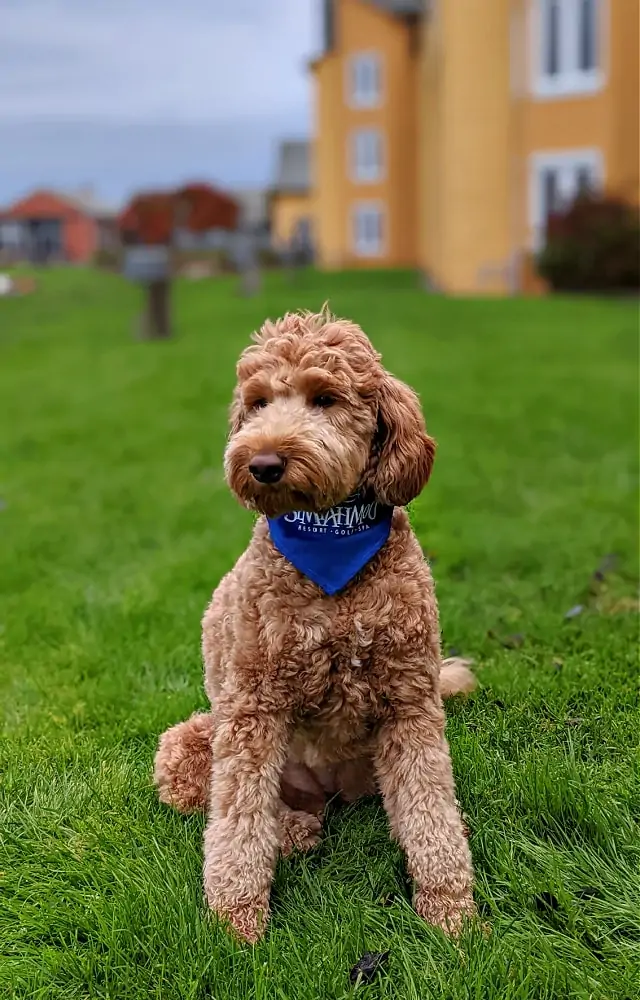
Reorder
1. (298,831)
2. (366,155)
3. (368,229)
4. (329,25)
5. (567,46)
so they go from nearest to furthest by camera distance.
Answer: (298,831) → (567,46) → (366,155) → (368,229) → (329,25)

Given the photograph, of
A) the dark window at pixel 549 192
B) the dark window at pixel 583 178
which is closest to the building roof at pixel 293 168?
the dark window at pixel 549 192

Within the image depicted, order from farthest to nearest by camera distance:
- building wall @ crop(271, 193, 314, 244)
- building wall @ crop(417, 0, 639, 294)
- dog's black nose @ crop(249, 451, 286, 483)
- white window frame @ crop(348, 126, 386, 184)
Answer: building wall @ crop(271, 193, 314, 244) < white window frame @ crop(348, 126, 386, 184) < building wall @ crop(417, 0, 639, 294) < dog's black nose @ crop(249, 451, 286, 483)

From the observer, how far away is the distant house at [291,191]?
185 ft

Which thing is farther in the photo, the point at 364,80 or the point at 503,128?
the point at 364,80

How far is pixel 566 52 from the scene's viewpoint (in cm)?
2136

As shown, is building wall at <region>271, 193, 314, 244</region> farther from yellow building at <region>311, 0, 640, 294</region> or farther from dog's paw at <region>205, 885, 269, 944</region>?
dog's paw at <region>205, 885, 269, 944</region>

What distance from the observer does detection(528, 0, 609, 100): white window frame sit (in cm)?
2092

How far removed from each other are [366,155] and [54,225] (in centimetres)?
4925

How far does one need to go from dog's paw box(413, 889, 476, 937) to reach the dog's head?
3.55 ft

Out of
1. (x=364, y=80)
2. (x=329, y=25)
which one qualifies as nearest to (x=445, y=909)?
(x=364, y=80)

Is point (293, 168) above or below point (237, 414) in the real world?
above

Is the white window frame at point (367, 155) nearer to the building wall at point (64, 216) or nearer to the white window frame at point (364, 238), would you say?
the white window frame at point (364, 238)

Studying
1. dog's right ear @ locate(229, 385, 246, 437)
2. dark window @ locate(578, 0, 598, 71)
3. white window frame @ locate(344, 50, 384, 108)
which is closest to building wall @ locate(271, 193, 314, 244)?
white window frame @ locate(344, 50, 384, 108)

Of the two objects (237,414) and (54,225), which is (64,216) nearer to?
(54,225)
